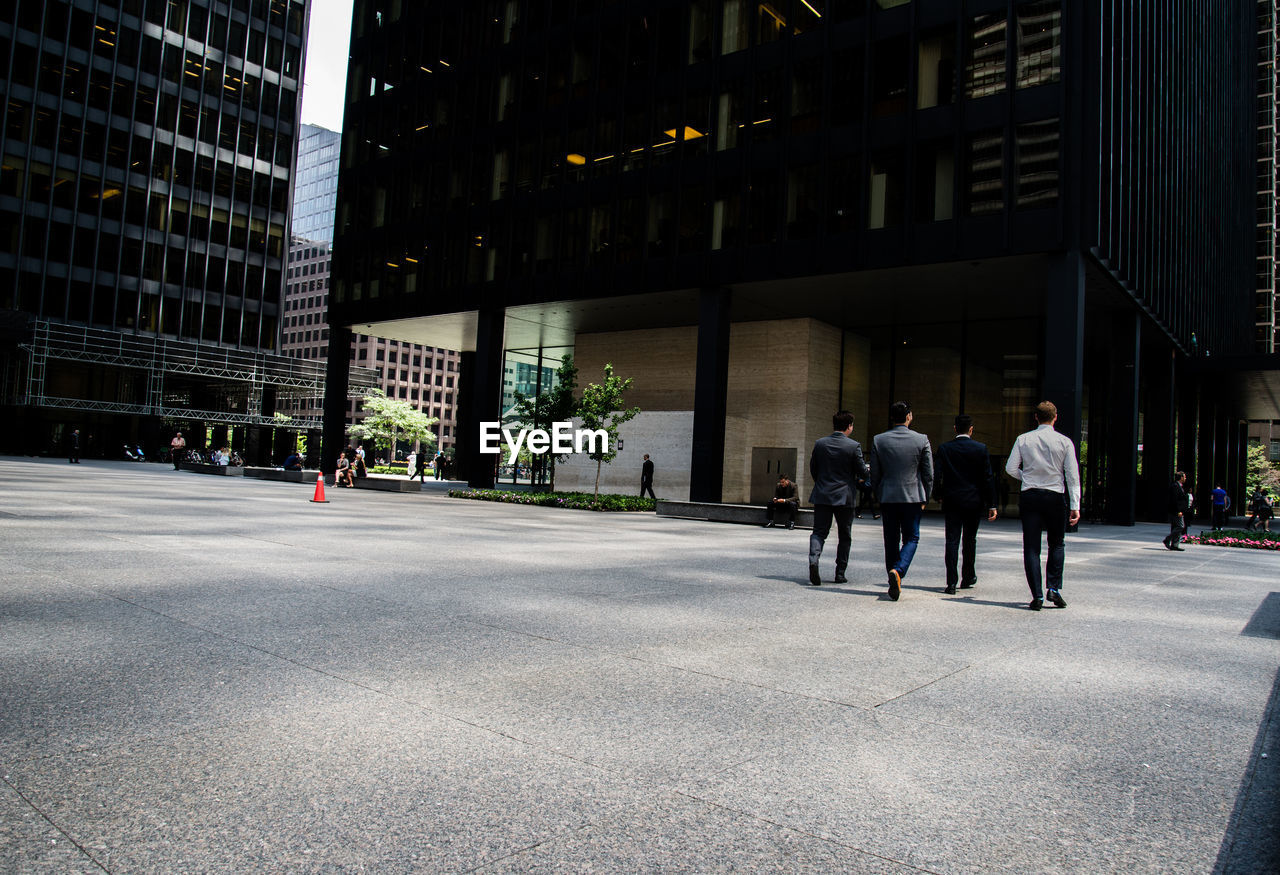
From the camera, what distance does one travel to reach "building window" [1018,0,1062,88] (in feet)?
76.6

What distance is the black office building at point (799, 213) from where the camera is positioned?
79.2ft

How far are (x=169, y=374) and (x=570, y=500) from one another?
46624mm

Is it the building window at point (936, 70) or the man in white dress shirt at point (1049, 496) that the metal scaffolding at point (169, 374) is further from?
the man in white dress shirt at point (1049, 496)

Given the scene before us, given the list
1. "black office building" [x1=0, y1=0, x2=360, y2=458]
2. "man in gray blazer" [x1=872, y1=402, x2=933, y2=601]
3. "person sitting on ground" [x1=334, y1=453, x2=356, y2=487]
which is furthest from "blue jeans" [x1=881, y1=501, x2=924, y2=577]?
"black office building" [x1=0, y1=0, x2=360, y2=458]

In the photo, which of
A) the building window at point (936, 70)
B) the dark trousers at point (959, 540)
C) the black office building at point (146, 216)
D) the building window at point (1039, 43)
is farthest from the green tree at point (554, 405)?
the black office building at point (146, 216)

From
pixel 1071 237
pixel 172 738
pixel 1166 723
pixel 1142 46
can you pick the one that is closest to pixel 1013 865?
pixel 1166 723

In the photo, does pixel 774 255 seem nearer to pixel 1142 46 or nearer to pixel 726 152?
pixel 726 152

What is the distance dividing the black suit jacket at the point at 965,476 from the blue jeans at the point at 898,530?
65cm

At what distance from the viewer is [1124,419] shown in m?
29.9

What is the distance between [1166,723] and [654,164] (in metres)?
29.0

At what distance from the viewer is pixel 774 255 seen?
27766 millimetres

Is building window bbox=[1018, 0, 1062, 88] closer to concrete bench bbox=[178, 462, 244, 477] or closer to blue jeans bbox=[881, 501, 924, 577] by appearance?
blue jeans bbox=[881, 501, 924, 577]

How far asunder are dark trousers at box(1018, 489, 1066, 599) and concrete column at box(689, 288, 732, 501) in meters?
20.8


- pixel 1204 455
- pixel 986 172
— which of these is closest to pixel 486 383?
pixel 986 172
